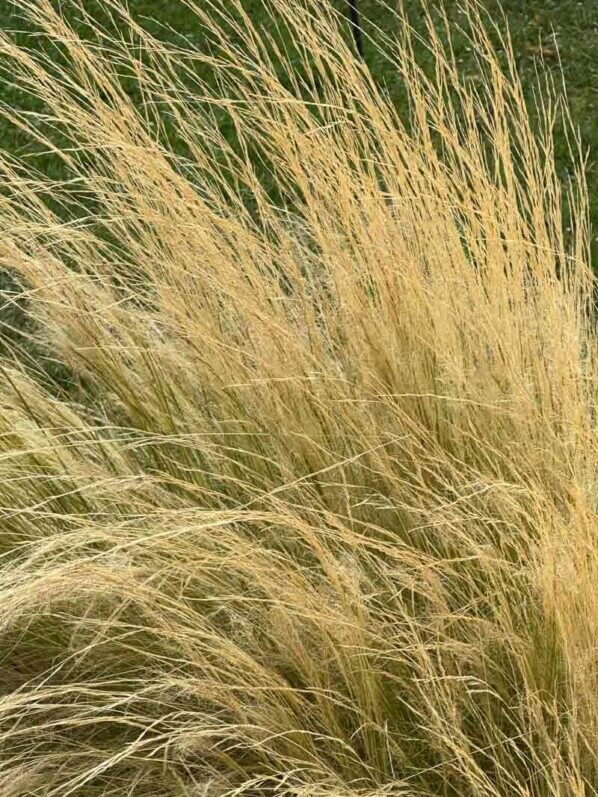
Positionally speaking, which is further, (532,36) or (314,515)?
(532,36)

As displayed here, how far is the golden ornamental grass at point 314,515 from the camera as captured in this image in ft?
6.21

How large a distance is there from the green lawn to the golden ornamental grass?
9.91 ft

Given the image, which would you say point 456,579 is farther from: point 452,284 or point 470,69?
point 470,69

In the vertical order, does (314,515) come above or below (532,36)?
above

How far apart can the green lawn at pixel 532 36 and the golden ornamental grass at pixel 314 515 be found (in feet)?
9.91

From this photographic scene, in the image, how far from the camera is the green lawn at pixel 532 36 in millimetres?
5625

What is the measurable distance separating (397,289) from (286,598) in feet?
2.49

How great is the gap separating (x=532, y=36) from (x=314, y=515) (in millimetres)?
4722

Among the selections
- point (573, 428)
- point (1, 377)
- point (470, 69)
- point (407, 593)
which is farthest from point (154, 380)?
point (470, 69)

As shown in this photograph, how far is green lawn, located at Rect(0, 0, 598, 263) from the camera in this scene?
18.5 feet

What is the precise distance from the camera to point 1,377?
9.12 ft

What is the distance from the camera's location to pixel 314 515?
2.20 meters

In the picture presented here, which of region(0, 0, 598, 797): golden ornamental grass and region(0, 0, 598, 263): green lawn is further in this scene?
region(0, 0, 598, 263): green lawn

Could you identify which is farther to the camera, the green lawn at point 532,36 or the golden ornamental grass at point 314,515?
the green lawn at point 532,36
